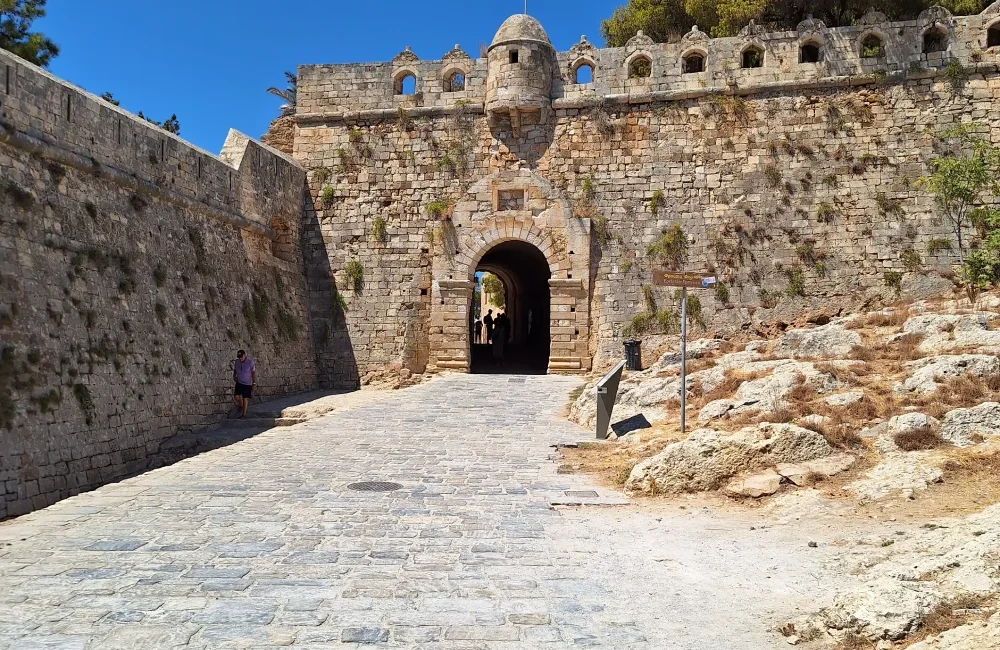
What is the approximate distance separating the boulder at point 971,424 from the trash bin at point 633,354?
8208mm

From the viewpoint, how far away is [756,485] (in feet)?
23.5

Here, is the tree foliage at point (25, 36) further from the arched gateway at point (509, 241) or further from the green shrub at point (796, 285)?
the green shrub at point (796, 285)

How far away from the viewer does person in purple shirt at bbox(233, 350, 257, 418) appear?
13.6 metres

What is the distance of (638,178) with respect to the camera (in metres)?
18.2

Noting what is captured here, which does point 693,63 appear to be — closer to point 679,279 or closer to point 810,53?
point 810,53

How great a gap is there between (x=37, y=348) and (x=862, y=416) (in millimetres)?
9929

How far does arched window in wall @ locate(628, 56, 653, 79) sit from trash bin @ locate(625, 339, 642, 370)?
7391mm

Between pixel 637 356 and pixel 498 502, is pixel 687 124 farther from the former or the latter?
pixel 498 502

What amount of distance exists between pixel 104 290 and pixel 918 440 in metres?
10.8

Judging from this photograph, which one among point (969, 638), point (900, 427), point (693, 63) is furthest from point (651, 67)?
point (969, 638)

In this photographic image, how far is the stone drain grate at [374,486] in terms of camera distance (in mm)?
8047

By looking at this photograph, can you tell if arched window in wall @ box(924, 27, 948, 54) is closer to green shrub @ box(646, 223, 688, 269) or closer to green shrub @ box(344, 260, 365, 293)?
green shrub @ box(646, 223, 688, 269)

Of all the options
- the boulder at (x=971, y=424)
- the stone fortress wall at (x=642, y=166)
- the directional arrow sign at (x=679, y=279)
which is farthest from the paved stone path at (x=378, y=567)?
the stone fortress wall at (x=642, y=166)

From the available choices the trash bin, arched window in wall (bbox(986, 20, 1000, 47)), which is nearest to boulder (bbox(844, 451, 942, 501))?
the trash bin
